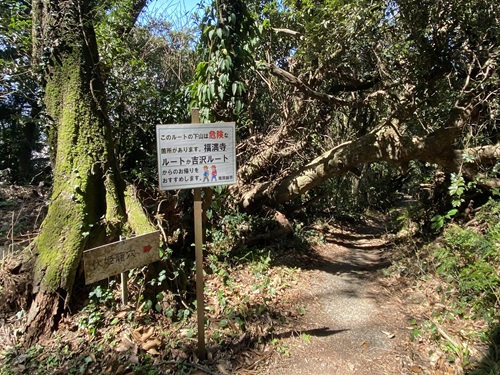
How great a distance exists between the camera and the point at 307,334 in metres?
3.79

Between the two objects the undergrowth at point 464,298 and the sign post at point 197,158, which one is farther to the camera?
the undergrowth at point 464,298

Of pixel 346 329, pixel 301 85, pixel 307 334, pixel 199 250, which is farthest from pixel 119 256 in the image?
pixel 301 85

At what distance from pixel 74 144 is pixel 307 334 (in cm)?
363

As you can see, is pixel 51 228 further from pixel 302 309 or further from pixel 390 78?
pixel 390 78

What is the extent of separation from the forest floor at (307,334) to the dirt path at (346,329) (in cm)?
1

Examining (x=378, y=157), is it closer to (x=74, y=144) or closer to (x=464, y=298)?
(x=464, y=298)

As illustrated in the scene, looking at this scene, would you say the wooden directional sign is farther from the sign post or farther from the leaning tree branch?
the leaning tree branch

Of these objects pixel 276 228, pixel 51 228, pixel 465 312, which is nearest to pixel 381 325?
pixel 465 312

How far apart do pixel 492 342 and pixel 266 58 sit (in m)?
6.14

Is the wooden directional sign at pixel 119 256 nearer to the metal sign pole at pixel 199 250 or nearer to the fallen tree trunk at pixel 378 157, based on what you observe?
the metal sign pole at pixel 199 250

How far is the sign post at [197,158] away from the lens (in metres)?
2.83

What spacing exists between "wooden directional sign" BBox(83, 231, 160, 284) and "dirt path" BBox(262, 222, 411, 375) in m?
1.71

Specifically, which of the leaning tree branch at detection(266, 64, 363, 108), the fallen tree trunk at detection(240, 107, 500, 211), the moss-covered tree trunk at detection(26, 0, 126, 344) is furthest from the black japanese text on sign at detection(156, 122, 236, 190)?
the fallen tree trunk at detection(240, 107, 500, 211)

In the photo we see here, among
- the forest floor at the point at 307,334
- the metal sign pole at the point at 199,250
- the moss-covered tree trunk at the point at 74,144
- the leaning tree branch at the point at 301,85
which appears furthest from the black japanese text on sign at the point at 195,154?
the leaning tree branch at the point at 301,85
